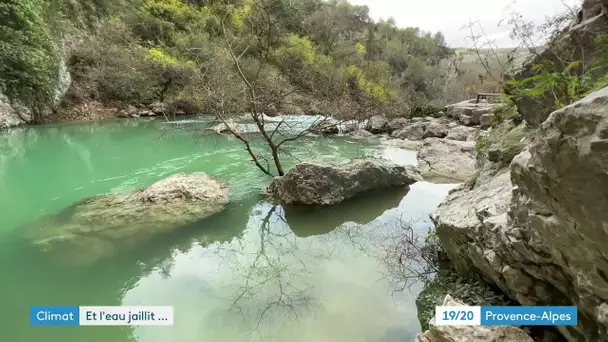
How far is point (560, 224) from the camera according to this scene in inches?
61.4

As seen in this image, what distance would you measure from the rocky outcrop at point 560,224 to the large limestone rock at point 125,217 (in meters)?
3.77

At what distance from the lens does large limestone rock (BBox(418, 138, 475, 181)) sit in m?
7.42

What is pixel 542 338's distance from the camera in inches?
83.1

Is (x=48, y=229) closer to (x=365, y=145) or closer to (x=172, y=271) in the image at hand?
(x=172, y=271)

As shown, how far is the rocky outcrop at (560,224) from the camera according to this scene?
1297 millimetres

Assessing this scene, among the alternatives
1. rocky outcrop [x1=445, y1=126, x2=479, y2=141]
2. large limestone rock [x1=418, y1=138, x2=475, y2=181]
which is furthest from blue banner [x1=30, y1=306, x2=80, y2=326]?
rocky outcrop [x1=445, y1=126, x2=479, y2=141]

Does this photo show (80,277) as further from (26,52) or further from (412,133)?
(26,52)

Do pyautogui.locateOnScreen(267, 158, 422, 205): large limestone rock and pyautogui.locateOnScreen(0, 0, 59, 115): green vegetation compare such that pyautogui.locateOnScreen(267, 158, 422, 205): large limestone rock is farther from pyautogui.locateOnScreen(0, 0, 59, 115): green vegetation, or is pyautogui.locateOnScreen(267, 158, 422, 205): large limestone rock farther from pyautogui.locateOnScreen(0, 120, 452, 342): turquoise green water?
pyautogui.locateOnScreen(0, 0, 59, 115): green vegetation

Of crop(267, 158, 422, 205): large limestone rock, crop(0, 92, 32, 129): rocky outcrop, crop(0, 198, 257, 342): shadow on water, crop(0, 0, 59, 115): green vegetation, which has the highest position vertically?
crop(0, 0, 59, 115): green vegetation

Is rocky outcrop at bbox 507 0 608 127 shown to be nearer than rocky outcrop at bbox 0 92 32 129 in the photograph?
Yes

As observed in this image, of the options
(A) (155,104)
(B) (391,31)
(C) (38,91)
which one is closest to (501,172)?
(C) (38,91)
